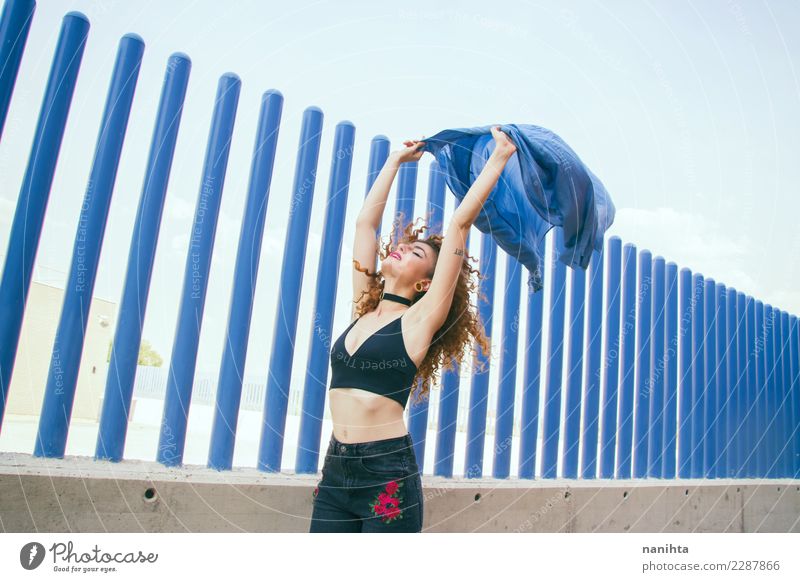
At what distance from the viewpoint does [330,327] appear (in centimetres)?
287

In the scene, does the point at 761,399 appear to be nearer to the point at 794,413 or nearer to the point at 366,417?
the point at 794,413

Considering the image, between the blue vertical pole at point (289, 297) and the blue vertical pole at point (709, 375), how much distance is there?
4.04m

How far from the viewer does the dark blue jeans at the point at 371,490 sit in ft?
6.26

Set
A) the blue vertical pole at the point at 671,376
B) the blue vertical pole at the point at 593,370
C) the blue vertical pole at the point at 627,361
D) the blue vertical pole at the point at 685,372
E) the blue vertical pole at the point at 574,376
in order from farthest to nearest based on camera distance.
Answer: the blue vertical pole at the point at 685,372
the blue vertical pole at the point at 671,376
the blue vertical pole at the point at 627,361
the blue vertical pole at the point at 593,370
the blue vertical pole at the point at 574,376

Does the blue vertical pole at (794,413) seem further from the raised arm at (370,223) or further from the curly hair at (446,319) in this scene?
the raised arm at (370,223)

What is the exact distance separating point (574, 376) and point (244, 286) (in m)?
2.53

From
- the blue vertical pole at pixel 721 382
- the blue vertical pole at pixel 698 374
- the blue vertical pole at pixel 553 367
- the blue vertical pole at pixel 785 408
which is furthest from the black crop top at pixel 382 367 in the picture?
the blue vertical pole at pixel 785 408

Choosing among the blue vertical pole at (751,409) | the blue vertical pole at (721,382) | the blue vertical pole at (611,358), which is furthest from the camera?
the blue vertical pole at (751,409)

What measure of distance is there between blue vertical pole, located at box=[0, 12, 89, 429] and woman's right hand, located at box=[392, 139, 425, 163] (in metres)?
1.39

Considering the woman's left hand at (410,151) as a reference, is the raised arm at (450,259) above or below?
below

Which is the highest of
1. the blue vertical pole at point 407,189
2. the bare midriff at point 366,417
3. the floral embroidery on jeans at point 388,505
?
the blue vertical pole at point 407,189

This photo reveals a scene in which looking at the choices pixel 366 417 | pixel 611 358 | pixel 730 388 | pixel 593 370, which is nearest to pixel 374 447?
pixel 366 417

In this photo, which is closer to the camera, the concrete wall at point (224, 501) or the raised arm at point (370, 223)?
the concrete wall at point (224, 501)
